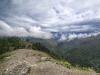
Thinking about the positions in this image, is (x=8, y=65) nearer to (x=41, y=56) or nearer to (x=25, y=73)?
(x=25, y=73)

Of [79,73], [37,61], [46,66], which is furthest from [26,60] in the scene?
[79,73]

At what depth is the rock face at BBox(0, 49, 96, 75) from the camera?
2888cm

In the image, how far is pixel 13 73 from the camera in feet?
96.9

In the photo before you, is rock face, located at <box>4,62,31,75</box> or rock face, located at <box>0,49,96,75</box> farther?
rock face, located at <box>4,62,31,75</box>

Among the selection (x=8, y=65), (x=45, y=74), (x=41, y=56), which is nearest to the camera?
(x=45, y=74)

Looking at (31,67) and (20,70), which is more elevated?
(31,67)

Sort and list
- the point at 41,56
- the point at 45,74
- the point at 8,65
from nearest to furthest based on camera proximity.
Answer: the point at 45,74, the point at 8,65, the point at 41,56

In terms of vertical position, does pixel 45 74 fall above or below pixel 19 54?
below

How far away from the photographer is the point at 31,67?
29.6m

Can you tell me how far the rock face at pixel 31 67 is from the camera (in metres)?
28.9

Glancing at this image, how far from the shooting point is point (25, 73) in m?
29.2

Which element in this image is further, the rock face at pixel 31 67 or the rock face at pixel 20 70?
the rock face at pixel 20 70

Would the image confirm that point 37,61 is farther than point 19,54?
No

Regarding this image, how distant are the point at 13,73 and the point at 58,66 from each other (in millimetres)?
5925
